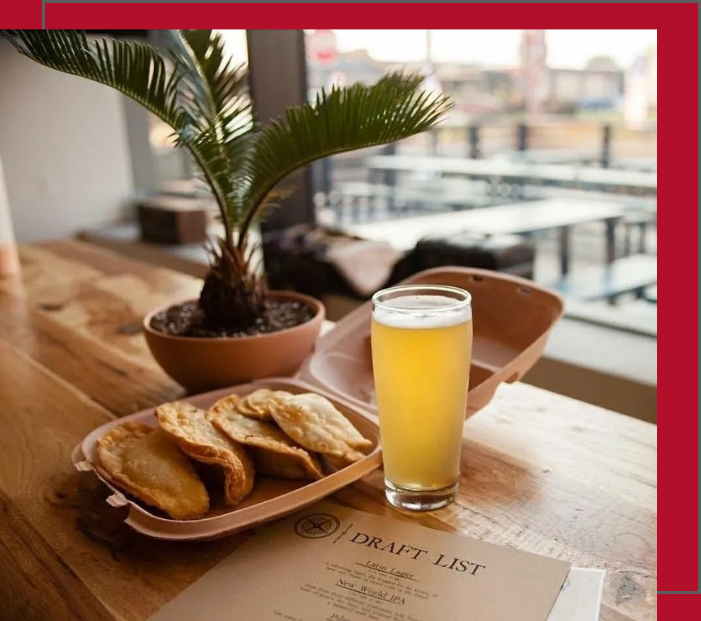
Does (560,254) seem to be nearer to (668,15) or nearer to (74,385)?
(668,15)

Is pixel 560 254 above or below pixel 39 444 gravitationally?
below

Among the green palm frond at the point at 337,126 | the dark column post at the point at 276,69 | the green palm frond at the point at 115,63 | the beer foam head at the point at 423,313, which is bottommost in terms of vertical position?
the beer foam head at the point at 423,313

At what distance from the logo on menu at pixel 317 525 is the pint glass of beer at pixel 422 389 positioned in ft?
0.24

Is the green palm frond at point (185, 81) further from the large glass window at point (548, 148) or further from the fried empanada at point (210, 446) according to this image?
the large glass window at point (548, 148)

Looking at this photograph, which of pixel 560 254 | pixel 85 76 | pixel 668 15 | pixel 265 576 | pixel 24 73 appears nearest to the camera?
pixel 265 576

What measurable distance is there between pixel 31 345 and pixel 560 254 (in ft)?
8.98

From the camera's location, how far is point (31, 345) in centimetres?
143

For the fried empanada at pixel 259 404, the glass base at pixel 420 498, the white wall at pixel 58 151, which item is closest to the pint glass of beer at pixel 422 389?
the glass base at pixel 420 498

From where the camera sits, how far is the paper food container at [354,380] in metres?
0.70

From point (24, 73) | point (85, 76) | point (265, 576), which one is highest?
point (24, 73)

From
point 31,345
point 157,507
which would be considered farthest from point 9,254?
point 157,507

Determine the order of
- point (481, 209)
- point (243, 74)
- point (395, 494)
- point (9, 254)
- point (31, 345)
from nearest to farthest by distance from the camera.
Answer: point (395, 494), point (243, 74), point (31, 345), point (9, 254), point (481, 209)

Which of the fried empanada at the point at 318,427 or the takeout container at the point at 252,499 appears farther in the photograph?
the fried empanada at the point at 318,427

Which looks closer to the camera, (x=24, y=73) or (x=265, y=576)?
(x=265, y=576)
